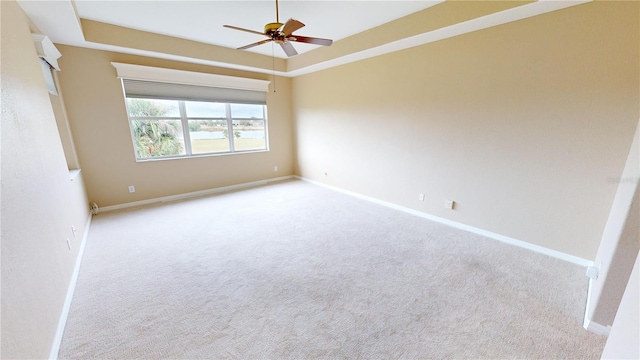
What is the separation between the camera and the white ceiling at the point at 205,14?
245 centimetres

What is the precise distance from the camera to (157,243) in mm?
2734

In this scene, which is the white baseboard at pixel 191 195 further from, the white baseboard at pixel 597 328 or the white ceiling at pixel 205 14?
the white baseboard at pixel 597 328

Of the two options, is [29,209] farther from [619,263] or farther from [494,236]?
[494,236]

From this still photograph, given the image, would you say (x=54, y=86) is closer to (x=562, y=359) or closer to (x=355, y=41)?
(x=355, y=41)

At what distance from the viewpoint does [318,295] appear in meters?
1.92

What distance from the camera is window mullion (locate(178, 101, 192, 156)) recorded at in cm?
413

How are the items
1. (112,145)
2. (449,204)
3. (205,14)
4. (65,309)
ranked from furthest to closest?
(112,145)
(449,204)
(205,14)
(65,309)

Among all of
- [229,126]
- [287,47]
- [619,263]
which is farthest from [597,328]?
[229,126]

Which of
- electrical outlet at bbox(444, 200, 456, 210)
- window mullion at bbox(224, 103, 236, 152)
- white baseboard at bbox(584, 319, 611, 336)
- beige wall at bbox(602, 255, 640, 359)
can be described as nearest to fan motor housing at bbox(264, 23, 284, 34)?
beige wall at bbox(602, 255, 640, 359)

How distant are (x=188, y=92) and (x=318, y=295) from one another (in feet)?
13.2

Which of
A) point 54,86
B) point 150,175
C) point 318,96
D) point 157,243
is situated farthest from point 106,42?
point 318,96

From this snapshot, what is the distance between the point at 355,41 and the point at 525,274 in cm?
346

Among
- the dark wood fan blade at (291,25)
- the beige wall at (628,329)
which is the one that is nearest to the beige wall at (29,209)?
the dark wood fan blade at (291,25)

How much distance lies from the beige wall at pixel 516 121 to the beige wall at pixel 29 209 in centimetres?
378
